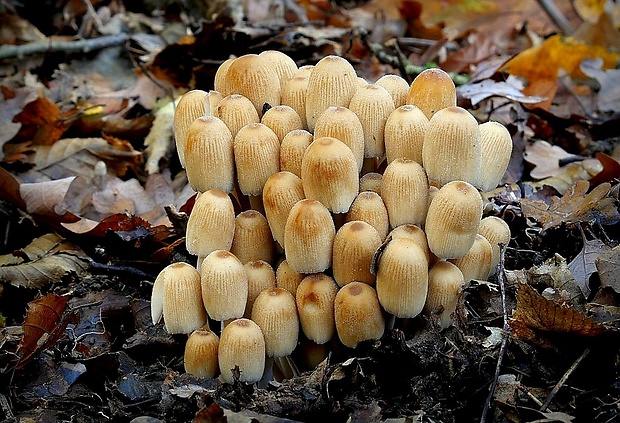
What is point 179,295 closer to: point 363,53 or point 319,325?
point 319,325

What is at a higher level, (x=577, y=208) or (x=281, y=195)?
(x=281, y=195)

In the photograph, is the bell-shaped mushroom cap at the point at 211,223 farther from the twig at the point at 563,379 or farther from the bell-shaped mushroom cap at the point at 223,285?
the twig at the point at 563,379

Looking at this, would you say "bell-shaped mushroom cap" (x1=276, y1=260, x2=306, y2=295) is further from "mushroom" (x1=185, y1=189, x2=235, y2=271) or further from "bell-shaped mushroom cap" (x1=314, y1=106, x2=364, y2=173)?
"bell-shaped mushroom cap" (x1=314, y1=106, x2=364, y2=173)

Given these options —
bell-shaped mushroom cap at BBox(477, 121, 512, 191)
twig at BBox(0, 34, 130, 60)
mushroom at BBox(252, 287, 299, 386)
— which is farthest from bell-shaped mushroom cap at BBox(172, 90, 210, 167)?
twig at BBox(0, 34, 130, 60)

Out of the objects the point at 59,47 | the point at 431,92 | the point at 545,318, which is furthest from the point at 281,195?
the point at 59,47

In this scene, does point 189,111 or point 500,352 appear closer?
point 500,352

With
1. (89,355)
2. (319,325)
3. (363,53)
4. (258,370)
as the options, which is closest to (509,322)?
(319,325)

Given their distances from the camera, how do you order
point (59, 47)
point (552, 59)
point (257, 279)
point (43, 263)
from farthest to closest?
point (552, 59) → point (59, 47) → point (43, 263) → point (257, 279)

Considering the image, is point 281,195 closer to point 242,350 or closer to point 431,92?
point 242,350
